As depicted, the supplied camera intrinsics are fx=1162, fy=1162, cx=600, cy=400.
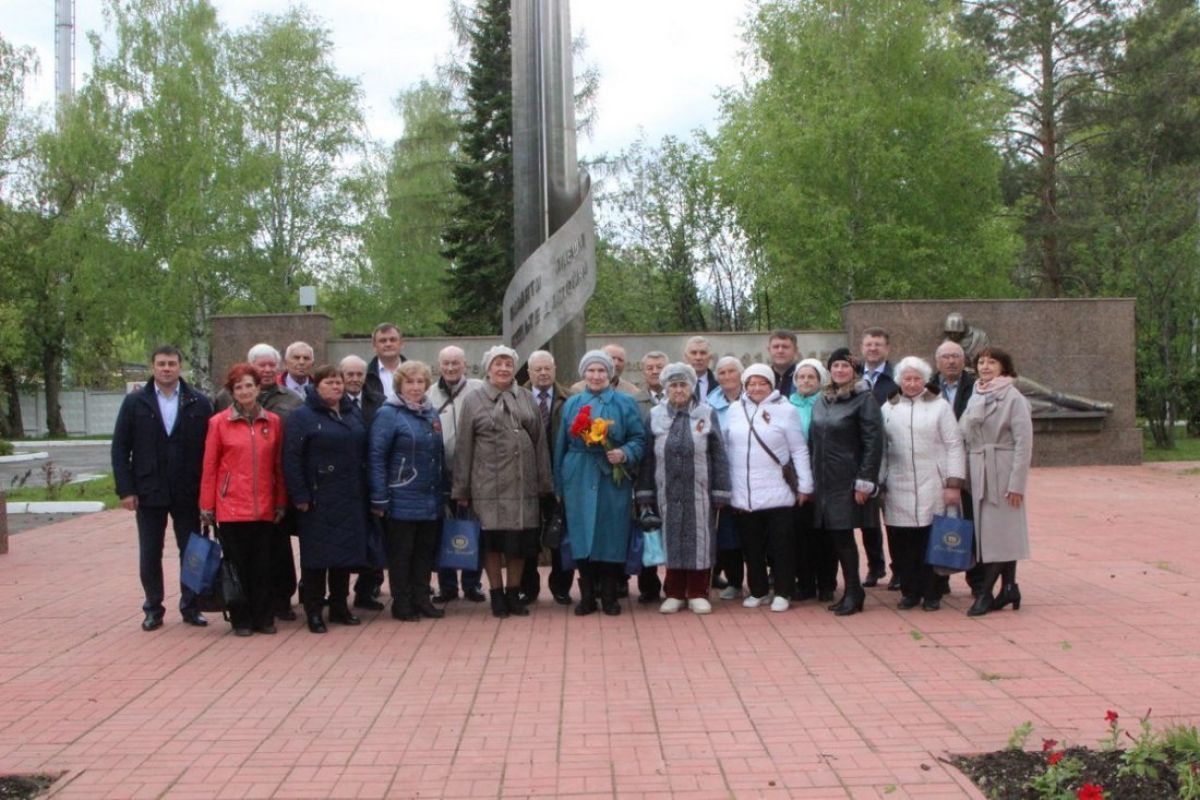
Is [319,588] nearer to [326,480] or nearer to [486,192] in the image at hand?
[326,480]

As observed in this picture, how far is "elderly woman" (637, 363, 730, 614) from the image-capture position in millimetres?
7160

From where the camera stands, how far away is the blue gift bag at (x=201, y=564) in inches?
267

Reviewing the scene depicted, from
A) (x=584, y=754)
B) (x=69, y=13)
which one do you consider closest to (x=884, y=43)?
(x=584, y=754)

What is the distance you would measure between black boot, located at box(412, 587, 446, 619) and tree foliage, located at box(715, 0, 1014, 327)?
1930 centimetres

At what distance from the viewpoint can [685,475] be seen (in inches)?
282

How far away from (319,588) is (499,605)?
1.11m

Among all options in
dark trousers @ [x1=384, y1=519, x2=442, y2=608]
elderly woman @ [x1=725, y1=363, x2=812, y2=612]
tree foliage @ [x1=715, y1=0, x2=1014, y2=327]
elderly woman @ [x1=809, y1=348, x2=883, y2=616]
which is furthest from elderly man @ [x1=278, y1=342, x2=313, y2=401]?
tree foliage @ [x1=715, y1=0, x2=1014, y2=327]

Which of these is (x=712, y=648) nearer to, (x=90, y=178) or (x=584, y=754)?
(x=584, y=754)

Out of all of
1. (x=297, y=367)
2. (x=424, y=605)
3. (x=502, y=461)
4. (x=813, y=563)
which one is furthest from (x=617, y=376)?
(x=297, y=367)

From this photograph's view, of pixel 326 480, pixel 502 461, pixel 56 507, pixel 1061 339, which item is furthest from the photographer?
pixel 1061 339

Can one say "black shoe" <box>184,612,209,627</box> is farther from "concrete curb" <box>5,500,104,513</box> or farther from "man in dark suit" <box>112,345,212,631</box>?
"concrete curb" <box>5,500,104,513</box>

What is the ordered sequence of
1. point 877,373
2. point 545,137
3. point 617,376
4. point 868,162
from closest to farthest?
point 617,376, point 877,373, point 545,137, point 868,162

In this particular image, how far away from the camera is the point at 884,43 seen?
2662 centimetres

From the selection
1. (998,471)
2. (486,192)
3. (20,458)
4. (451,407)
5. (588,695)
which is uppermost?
(486,192)
